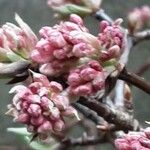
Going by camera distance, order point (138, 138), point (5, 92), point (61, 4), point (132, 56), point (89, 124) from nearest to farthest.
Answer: point (138, 138) < point (61, 4) < point (89, 124) < point (5, 92) < point (132, 56)

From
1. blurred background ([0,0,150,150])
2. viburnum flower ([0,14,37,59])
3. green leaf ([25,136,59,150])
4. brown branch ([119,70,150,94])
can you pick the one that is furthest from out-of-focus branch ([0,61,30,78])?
blurred background ([0,0,150,150])

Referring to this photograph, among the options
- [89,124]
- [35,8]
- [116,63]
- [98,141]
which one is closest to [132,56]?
[35,8]

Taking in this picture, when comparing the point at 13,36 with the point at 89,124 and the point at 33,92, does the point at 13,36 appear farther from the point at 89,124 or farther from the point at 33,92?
the point at 89,124

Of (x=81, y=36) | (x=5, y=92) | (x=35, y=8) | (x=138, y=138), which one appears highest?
(x=35, y=8)

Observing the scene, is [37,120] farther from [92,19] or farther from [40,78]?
[92,19]

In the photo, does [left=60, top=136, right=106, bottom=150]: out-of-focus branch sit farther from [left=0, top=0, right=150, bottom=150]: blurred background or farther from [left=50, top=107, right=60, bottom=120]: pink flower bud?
[left=0, top=0, right=150, bottom=150]: blurred background

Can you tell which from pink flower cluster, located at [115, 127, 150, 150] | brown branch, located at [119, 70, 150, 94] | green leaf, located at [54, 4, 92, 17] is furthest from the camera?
green leaf, located at [54, 4, 92, 17]
